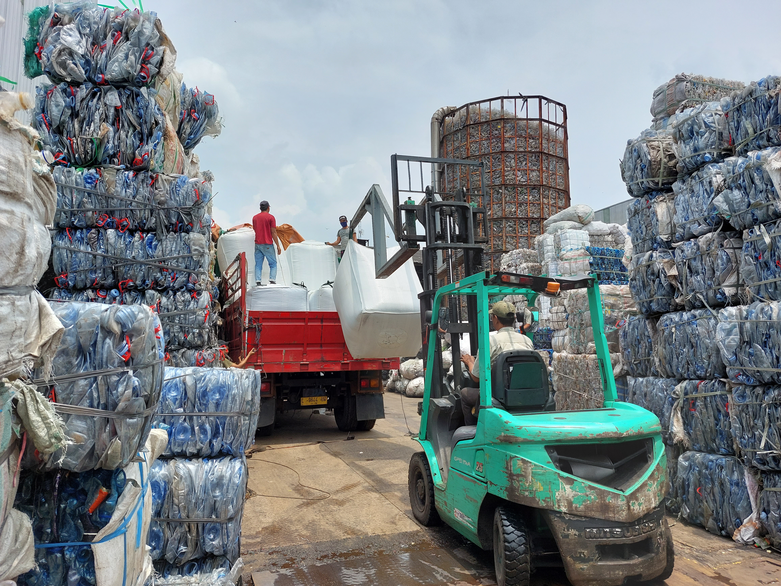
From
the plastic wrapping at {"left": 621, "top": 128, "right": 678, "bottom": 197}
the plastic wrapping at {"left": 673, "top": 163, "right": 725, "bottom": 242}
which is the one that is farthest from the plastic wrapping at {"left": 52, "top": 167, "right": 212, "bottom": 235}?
the plastic wrapping at {"left": 673, "top": 163, "right": 725, "bottom": 242}

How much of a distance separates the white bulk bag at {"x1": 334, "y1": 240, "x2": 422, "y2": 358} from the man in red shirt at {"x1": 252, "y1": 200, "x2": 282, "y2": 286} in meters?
1.78

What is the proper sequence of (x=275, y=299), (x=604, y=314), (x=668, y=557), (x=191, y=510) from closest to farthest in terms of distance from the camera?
(x=191, y=510) < (x=668, y=557) < (x=604, y=314) < (x=275, y=299)

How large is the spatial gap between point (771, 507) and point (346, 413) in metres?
6.54

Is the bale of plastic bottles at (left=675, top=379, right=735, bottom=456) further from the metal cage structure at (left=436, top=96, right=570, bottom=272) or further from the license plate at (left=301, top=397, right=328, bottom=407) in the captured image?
the metal cage structure at (left=436, top=96, right=570, bottom=272)

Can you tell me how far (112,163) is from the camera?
5.75 metres

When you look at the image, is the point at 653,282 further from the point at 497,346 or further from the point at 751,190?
the point at 497,346

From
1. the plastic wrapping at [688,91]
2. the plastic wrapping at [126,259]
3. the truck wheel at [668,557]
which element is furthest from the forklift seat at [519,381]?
the plastic wrapping at [688,91]

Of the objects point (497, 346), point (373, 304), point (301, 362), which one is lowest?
point (301, 362)

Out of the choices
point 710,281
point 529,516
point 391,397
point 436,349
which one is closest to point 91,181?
point 436,349

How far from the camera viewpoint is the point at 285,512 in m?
5.61

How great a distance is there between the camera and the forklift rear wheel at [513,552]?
11.8ft

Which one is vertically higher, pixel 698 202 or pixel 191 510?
pixel 698 202

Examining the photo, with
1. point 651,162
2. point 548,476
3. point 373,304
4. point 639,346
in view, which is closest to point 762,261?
point 651,162

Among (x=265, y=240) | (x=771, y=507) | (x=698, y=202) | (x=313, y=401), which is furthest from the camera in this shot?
(x=313, y=401)
